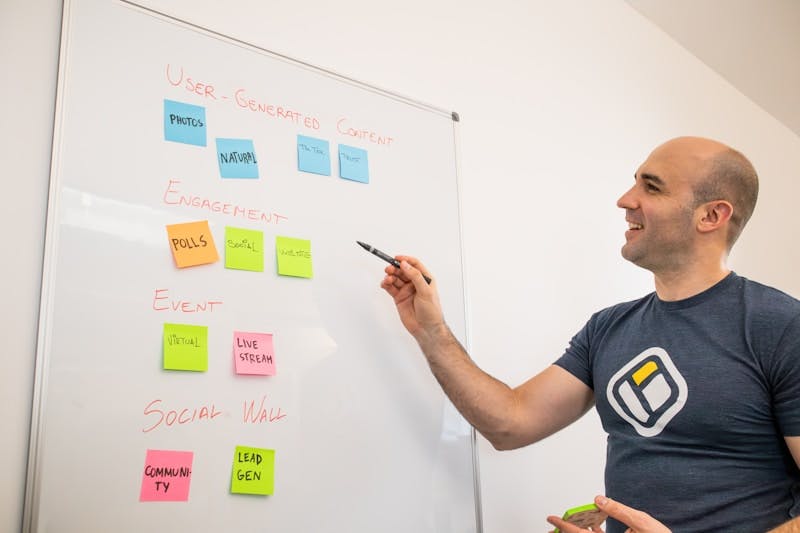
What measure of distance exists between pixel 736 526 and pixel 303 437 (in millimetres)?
793

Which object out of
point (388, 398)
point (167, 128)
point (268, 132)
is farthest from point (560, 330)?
point (167, 128)

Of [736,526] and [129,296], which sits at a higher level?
[129,296]

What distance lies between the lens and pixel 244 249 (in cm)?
121

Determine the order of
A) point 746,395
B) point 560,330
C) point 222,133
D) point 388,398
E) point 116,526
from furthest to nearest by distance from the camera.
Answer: point 560,330 → point 388,398 → point 222,133 → point 746,395 → point 116,526

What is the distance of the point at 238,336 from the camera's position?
46.2 inches

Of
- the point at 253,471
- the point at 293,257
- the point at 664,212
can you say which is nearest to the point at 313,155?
the point at 293,257

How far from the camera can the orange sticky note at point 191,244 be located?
3.71ft

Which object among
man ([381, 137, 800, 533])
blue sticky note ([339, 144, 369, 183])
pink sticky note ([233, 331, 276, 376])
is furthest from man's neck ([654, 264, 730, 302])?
pink sticky note ([233, 331, 276, 376])

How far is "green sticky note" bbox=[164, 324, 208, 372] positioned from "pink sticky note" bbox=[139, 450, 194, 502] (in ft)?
0.48

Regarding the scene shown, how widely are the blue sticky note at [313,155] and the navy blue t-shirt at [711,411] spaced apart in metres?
0.75

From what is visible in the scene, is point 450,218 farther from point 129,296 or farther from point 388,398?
point 129,296

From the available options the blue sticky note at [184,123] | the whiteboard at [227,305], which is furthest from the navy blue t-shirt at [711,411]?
the blue sticky note at [184,123]

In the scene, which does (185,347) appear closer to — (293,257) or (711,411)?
(293,257)

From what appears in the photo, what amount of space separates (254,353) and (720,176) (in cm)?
106
